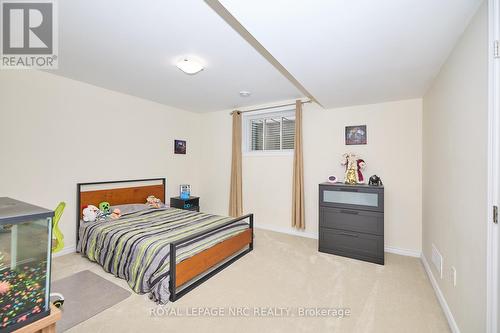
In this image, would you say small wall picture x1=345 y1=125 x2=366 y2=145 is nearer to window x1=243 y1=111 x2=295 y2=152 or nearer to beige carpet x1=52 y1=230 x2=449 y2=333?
window x1=243 y1=111 x2=295 y2=152

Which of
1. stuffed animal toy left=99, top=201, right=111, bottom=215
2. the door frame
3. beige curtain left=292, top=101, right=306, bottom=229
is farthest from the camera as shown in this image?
beige curtain left=292, top=101, right=306, bottom=229

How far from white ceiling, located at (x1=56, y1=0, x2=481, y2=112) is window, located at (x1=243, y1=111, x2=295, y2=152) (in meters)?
1.09

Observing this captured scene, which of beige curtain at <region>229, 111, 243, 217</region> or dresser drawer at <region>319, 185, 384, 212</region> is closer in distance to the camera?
dresser drawer at <region>319, 185, 384, 212</region>

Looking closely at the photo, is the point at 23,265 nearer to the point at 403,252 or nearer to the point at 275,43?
the point at 275,43

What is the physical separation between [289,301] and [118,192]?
10.2ft

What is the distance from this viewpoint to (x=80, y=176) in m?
3.26

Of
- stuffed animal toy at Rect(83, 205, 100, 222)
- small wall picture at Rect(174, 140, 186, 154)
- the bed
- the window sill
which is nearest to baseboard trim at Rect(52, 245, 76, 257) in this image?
the bed

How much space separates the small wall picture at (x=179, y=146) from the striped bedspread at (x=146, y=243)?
1624 millimetres

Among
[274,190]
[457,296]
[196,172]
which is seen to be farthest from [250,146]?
[457,296]

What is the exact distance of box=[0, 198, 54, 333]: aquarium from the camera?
2.84ft

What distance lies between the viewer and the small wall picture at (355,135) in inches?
138

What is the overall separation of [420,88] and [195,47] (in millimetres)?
2715

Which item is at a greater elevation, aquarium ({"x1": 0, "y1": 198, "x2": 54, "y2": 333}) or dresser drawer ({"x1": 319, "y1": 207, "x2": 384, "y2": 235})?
aquarium ({"x1": 0, "y1": 198, "x2": 54, "y2": 333})

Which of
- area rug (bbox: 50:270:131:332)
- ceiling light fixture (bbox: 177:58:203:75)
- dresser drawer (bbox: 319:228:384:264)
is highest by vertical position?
ceiling light fixture (bbox: 177:58:203:75)
